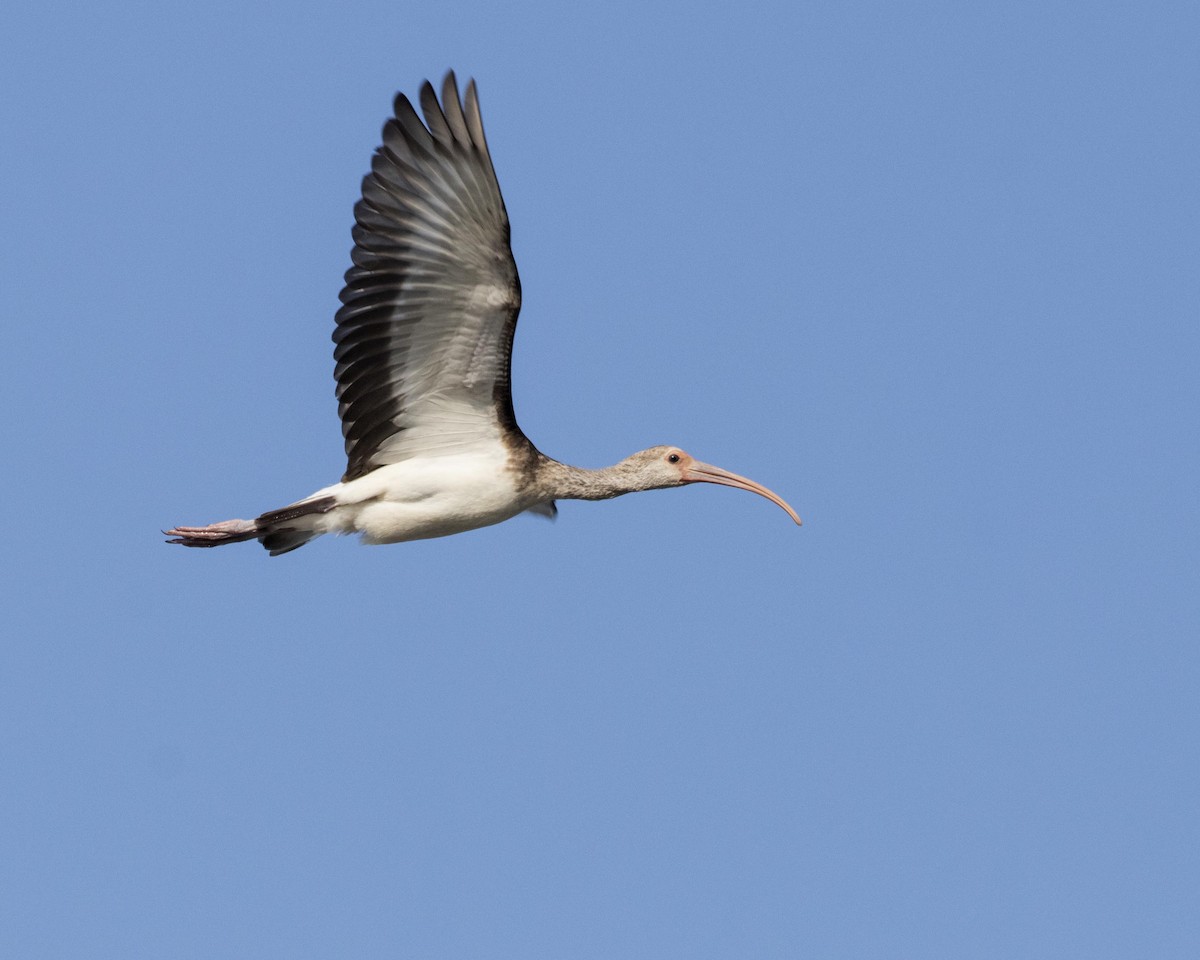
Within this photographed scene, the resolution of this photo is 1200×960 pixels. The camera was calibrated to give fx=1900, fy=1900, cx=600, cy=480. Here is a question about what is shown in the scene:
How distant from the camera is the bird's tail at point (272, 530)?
1966 cm

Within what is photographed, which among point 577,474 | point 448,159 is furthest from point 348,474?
point 448,159

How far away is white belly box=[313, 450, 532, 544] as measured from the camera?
1938 centimetres

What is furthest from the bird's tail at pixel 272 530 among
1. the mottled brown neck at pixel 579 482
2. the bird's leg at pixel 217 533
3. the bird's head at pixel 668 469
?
the bird's head at pixel 668 469

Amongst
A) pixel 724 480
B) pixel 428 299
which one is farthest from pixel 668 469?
pixel 428 299

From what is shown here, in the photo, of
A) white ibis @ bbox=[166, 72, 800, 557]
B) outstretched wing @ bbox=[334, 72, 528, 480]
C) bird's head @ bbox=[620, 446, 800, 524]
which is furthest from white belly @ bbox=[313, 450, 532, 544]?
bird's head @ bbox=[620, 446, 800, 524]

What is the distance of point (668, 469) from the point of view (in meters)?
20.9

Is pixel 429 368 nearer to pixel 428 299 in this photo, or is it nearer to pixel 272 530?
pixel 428 299

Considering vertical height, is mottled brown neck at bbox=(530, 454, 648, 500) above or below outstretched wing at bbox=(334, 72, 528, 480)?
below

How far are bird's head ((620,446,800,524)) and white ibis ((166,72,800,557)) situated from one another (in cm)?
3

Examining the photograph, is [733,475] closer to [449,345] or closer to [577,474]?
[577,474]

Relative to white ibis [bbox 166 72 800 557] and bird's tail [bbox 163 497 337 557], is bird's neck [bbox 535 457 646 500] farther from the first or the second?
bird's tail [bbox 163 497 337 557]

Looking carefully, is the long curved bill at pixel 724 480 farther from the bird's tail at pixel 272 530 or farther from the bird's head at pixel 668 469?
the bird's tail at pixel 272 530

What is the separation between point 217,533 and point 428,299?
3.70 meters

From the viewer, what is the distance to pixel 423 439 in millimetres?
19609
